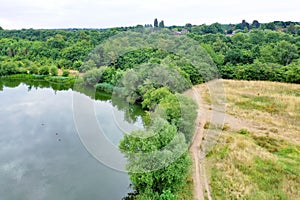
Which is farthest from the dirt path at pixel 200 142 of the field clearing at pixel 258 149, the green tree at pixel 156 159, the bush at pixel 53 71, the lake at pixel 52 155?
the bush at pixel 53 71

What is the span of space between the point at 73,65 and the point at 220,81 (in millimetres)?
19719

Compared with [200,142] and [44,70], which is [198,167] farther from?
[44,70]

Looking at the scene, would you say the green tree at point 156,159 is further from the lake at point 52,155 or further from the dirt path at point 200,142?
the lake at point 52,155

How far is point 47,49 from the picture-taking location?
4103 centimetres

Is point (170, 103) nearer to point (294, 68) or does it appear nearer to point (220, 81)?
point (220, 81)

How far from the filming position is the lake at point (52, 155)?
33.4ft

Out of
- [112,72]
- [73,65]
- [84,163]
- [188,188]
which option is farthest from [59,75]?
A: [188,188]

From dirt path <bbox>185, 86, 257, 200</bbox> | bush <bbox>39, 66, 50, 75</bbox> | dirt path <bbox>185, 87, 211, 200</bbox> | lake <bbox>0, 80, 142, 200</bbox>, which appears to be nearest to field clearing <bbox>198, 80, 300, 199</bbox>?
dirt path <bbox>185, 86, 257, 200</bbox>

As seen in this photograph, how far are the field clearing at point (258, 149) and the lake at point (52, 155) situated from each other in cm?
406

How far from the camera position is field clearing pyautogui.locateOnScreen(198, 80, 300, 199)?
955 centimetres

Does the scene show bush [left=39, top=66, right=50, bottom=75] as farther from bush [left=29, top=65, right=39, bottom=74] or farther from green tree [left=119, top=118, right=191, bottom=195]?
green tree [left=119, top=118, right=191, bottom=195]

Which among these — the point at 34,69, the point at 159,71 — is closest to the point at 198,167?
the point at 159,71

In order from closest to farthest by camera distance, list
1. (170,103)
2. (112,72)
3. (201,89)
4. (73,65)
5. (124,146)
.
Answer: (124,146) < (170,103) < (201,89) < (112,72) < (73,65)

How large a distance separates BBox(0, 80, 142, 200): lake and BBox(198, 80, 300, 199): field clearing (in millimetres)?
4058
